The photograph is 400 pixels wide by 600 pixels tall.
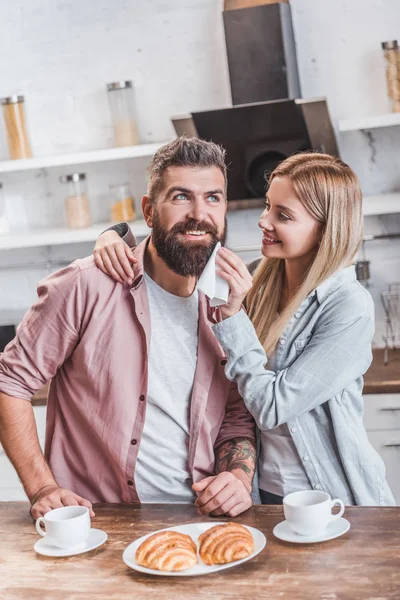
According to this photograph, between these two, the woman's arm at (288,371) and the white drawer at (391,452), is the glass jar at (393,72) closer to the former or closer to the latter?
the white drawer at (391,452)

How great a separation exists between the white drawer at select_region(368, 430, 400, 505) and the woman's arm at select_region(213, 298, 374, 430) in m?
1.30

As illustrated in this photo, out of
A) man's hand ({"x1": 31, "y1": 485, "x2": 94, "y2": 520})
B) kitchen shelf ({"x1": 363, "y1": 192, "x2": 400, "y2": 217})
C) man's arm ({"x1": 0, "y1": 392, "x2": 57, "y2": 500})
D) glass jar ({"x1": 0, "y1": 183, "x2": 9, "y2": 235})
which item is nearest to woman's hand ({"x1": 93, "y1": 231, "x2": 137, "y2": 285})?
man's arm ({"x1": 0, "y1": 392, "x2": 57, "y2": 500})

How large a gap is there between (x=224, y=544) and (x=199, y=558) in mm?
53

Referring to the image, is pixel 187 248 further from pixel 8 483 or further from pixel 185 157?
pixel 8 483

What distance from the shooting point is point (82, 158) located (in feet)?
11.8

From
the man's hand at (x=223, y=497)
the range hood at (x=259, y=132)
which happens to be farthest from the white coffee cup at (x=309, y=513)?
the range hood at (x=259, y=132)

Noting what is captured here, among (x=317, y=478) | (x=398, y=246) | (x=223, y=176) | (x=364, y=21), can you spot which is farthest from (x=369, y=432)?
(x=364, y=21)

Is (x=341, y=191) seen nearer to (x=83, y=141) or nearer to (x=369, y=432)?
(x=369, y=432)

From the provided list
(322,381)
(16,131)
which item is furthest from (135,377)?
(16,131)

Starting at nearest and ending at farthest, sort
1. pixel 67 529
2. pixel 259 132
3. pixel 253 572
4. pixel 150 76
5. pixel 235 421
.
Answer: pixel 253 572
pixel 67 529
pixel 235 421
pixel 259 132
pixel 150 76

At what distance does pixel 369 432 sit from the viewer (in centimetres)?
316

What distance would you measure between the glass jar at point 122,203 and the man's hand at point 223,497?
2121 mm

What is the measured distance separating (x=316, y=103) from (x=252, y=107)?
0.82 ft

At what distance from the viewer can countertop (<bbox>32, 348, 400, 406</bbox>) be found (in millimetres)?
3102
